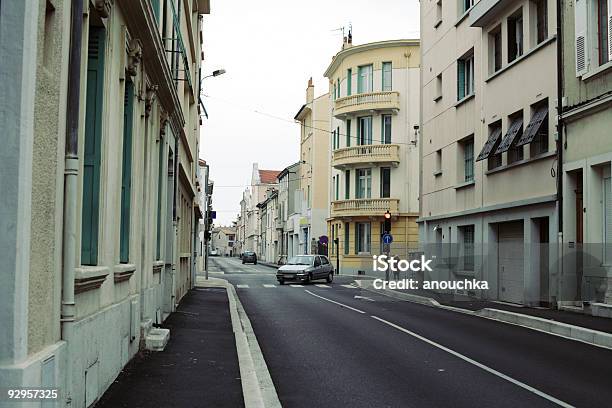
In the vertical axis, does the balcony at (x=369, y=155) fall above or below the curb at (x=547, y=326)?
above

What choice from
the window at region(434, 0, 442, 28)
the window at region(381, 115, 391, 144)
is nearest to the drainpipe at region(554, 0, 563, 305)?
the window at region(434, 0, 442, 28)

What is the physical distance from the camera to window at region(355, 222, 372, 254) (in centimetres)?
4988

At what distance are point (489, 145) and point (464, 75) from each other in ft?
15.5

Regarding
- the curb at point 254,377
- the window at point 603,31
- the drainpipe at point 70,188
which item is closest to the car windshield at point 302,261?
the window at point 603,31

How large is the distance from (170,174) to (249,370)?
8.76m

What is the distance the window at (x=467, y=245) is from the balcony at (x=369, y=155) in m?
21.6

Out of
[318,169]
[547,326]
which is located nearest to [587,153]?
[547,326]

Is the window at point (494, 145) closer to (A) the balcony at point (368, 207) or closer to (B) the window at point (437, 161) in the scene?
(B) the window at point (437, 161)

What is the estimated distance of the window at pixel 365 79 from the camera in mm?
50156

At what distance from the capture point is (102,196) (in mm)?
7598

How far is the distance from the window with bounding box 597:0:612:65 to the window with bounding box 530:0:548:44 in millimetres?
3456

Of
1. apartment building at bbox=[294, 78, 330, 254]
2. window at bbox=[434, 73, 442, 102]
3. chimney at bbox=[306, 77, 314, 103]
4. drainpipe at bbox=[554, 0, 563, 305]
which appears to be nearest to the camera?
drainpipe at bbox=[554, 0, 563, 305]

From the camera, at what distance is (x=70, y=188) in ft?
18.8

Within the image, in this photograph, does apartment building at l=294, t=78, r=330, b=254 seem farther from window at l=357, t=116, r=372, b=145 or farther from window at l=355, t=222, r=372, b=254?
window at l=357, t=116, r=372, b=145
